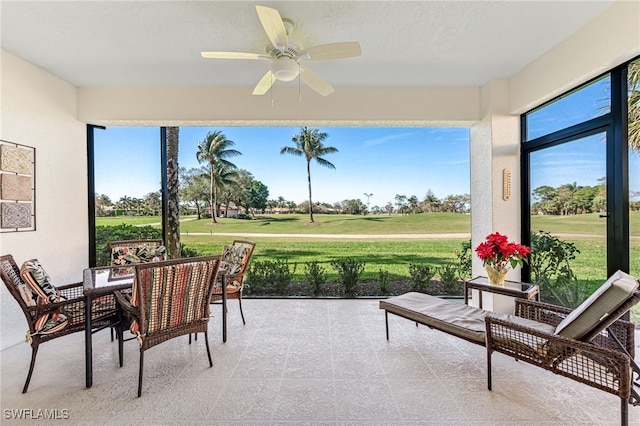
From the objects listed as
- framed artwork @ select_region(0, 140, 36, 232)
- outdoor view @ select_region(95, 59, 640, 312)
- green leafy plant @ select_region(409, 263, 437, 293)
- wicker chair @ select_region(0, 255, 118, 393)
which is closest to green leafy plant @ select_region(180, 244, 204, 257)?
outdoor view @ select_region(95, 59, 640, 312)

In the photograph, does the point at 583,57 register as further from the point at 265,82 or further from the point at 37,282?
the point at 37,282

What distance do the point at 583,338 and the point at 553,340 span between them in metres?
0.18

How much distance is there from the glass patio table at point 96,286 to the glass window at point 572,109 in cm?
451

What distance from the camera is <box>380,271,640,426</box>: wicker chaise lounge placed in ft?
5.05

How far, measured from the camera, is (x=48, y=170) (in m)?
3.15

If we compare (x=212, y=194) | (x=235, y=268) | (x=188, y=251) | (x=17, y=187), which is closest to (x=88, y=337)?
(x=235, y=268)

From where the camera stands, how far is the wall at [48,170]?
2.74m

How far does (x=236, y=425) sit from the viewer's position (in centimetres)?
167

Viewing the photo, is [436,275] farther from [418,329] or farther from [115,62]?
[115,62]

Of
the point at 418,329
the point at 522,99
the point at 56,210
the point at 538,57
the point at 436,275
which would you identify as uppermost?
the point at 538,57

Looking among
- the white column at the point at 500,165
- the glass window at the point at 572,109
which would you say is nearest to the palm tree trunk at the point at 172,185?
the white column at the point at 500,165

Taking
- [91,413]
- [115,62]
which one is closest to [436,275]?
[91,413]

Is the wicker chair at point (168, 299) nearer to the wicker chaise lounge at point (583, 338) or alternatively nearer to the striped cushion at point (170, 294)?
the striped cushion at point (170, 294)

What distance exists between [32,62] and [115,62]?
36.1 inches
